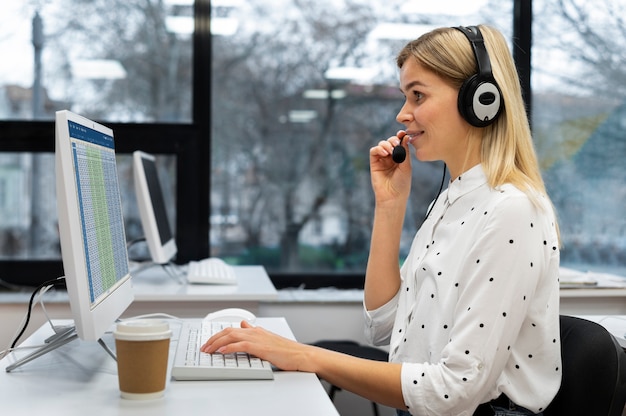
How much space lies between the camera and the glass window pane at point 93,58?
2.91m

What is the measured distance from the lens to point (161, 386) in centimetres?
104

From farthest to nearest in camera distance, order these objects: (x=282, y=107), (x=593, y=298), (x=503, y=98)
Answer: (x=282, y=107) → (x=593, y=298) → (x=503, y=98)

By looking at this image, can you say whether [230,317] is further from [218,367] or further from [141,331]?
[141,331]

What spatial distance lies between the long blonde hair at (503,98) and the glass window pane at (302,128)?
1.79m

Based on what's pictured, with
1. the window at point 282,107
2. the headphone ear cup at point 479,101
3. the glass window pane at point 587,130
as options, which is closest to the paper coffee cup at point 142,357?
the headphone ear cup at point 479,101

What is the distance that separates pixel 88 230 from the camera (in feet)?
3.71

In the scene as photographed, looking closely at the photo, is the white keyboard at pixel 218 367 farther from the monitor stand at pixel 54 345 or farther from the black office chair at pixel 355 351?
the black office chair at pixel 355 351

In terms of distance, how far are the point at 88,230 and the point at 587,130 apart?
2.64m

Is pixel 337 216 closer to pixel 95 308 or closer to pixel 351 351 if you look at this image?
pixel 351 351

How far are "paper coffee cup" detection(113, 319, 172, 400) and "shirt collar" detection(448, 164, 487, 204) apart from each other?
59 centimetres

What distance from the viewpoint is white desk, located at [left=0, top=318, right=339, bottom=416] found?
0.99 meters

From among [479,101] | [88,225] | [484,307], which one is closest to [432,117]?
[479,101]

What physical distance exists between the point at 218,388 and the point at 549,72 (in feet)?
8.53

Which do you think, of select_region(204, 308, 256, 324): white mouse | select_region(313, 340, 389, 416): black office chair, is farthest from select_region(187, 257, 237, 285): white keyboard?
select_region(204, 308, 256, 324): white mouse
